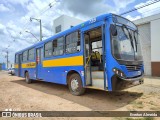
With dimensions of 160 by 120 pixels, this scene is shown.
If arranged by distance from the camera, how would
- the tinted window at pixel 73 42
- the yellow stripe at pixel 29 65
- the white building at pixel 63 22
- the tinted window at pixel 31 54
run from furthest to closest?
the white building at pixel 63 22
the tinted window at pixel 31 54
the yellow stripe at pixel 29 65
the tinted window at pixel 73 42

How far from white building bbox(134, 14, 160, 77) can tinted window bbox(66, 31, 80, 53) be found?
1139cm

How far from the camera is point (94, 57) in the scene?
799cm

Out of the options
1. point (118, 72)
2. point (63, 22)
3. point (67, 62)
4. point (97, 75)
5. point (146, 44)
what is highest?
point (63, 22)

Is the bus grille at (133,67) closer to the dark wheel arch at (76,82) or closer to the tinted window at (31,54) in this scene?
the dark wheel arch at (76,82)

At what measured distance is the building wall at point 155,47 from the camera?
52.2 ft

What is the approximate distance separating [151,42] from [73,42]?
11.6m

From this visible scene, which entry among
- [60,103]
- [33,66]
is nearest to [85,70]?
[60,103]

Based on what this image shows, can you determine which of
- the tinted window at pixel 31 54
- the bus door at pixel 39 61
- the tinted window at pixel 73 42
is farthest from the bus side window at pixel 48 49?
the tinted window at pixel 31 54

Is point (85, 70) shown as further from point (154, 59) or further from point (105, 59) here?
point (154, 59)

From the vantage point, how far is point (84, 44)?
7.12 m

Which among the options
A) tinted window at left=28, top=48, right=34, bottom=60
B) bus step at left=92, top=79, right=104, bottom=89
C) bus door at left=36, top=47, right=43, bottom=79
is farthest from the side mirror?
tinted window at left=28, top=48, right=34, bottom=60

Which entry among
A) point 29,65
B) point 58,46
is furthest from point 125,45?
point 29,65

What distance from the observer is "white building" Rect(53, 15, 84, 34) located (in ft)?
98.7

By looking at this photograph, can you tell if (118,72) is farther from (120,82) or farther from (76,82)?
(76,82)
